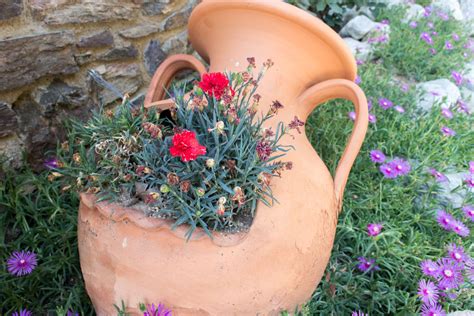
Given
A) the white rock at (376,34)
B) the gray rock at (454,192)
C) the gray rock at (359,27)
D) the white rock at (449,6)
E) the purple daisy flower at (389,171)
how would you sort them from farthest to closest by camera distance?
the white rock at (449,6) < the gray rock at (359,27) < the white rock at (376,34) < the gray rock at (454,192) < the purple daisy flower at (389,171)

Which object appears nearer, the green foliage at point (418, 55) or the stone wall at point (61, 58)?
the stone wall at point (61, 58)

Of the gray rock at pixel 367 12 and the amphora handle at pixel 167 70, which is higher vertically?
the amphora handle at pixel 167 70

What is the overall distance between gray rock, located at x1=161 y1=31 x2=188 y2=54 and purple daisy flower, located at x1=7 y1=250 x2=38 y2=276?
3.12ft

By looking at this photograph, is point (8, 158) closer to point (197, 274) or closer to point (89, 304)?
point (89, 304)

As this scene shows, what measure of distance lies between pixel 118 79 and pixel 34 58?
35 centimetres

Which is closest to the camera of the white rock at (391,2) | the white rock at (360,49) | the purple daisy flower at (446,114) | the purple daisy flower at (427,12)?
the purple daisy flower at (446,114)

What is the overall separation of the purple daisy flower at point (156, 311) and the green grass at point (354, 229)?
1.00ft

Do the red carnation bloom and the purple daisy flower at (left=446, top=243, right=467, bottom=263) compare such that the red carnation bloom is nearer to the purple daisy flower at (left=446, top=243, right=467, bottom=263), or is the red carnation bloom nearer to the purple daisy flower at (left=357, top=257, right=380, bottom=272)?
the purple daisy flower at (left=357, top=257, right=380, bottom=272)

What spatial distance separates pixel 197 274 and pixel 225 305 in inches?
3.8

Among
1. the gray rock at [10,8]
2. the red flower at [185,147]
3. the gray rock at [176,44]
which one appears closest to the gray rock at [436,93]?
the gray rock at [176,44]

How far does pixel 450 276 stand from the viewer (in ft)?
3.60

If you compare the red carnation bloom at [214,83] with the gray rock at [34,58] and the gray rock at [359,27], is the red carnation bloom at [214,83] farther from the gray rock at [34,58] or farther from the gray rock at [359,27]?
the gray rock at [359,27]

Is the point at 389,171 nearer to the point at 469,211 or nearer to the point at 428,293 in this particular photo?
the point at 469,211

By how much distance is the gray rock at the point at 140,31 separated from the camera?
1.45 metres
